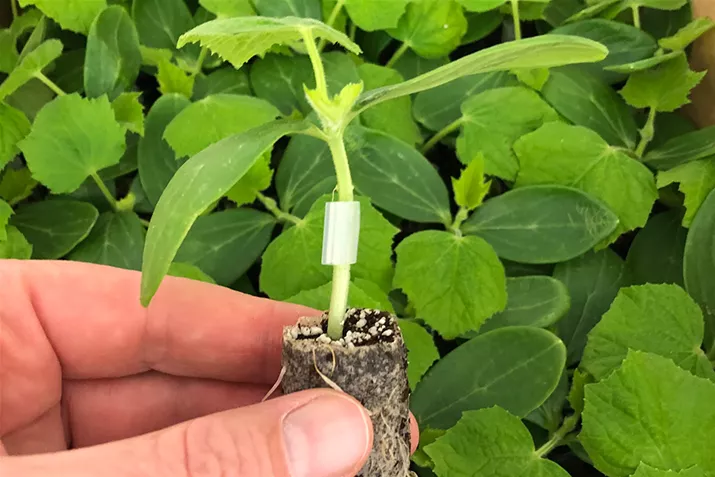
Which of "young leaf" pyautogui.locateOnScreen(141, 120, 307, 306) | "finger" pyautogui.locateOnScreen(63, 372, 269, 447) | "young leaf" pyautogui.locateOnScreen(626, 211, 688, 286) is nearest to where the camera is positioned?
"young leaf" pyautogui.locateOnScreen(141, 120, 307, 306)

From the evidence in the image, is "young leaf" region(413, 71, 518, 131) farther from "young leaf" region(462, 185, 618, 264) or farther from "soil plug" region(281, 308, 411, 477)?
"soil plug" region(281, 308, 411, 477)

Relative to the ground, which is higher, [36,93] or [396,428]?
A: [36,93]

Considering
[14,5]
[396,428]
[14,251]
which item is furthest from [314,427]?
[14,5]

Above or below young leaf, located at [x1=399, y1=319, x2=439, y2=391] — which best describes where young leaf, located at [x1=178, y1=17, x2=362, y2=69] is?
above

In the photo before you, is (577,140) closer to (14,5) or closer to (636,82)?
(636,82)

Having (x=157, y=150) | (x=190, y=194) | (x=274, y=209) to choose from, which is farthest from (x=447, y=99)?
(x=190, y=194)

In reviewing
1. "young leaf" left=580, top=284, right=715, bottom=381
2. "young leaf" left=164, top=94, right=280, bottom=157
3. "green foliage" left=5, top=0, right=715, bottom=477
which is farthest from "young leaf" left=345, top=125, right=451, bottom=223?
"young leaf" left=580, top=284, right=715, bottom=381

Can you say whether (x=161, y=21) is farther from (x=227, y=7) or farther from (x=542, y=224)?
(x=542, y=224)
